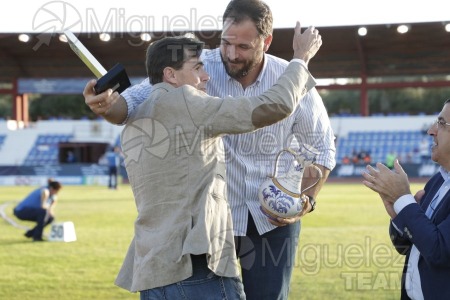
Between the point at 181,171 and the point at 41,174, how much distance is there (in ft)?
113

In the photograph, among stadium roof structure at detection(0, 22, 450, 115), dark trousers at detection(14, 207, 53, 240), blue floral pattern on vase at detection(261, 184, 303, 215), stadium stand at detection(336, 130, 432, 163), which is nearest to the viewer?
blue floral pattern on vase at detection(261, 184, 303, 215)

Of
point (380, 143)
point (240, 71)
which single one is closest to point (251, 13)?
point (240, 71)

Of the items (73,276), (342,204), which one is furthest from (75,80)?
(73,276)

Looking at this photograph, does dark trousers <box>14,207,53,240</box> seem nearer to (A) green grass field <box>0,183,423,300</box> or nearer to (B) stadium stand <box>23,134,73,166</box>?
(A) green grass field <box>0,183,423,300</box>

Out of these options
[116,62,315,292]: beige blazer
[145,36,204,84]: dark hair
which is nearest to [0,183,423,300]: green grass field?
[116,62,315,292]: beige blazer

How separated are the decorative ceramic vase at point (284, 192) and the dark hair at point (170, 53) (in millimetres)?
916

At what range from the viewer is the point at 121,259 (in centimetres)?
987

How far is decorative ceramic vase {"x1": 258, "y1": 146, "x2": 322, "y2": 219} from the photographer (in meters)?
3.73

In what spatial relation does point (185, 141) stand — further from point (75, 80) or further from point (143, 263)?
point (75, 80)

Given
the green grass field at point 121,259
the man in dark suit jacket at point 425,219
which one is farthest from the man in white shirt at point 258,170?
the green grass field at point 121,259

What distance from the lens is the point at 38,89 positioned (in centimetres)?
4378

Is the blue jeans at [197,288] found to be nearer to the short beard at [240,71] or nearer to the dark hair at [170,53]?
the dark hair at [170,53]

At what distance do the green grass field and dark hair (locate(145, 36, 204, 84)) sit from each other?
4444 mm

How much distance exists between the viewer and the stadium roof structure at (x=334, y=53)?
38.3 m
